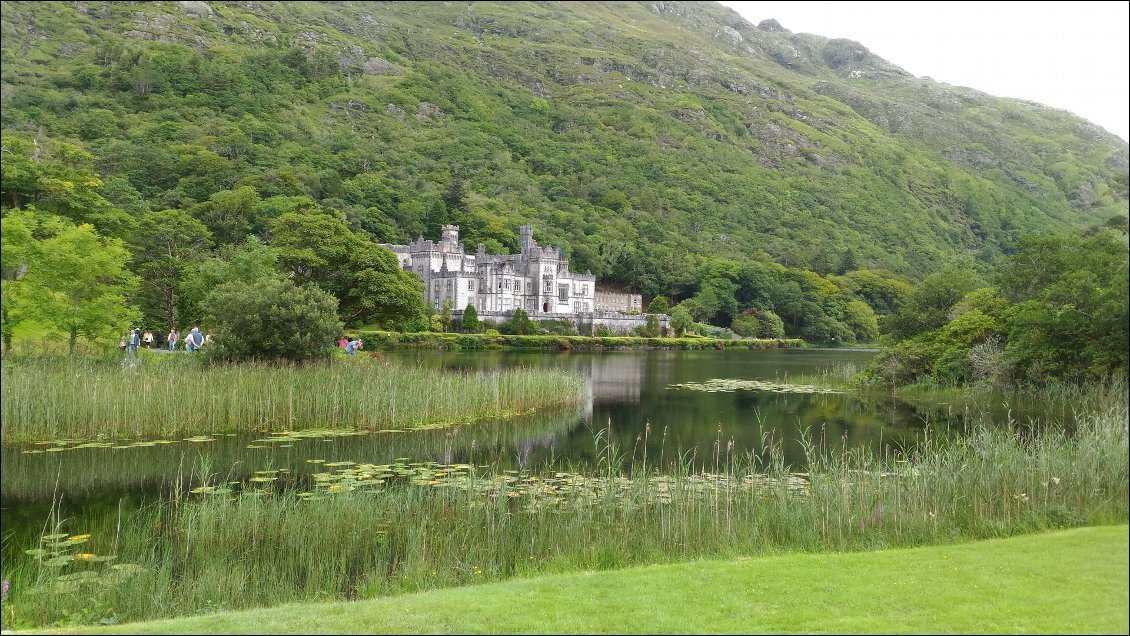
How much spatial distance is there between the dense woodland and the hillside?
1.85 feet

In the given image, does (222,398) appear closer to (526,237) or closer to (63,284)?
(63,284)

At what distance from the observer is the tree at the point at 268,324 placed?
2148 centimetres

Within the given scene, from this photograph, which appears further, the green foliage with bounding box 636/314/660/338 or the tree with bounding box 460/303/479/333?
the green foliage with bounding box 636/314/660/338

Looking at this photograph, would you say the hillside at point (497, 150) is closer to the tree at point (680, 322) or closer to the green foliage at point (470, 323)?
the green foliage at point (470, 323)

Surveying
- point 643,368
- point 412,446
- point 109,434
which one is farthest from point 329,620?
point 643,368

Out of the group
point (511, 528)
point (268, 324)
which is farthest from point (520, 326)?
point (511, 528)

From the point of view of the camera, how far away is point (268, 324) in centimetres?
2184

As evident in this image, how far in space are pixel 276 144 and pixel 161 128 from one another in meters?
15.0

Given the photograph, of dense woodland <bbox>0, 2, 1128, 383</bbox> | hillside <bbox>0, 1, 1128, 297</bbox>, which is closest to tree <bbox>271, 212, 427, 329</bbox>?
dense woodland <bbox>0, 2, 1128, 383</bbox>

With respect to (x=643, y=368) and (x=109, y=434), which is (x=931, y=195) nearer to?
(x=643, y=368)

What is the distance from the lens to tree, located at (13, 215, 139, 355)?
63.5 feet

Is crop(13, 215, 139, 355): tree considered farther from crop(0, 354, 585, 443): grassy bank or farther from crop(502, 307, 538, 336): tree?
crop(502, 307, 538, 336): tree

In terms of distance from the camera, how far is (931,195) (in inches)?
6038

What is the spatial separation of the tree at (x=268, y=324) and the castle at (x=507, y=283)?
53.5 meters
